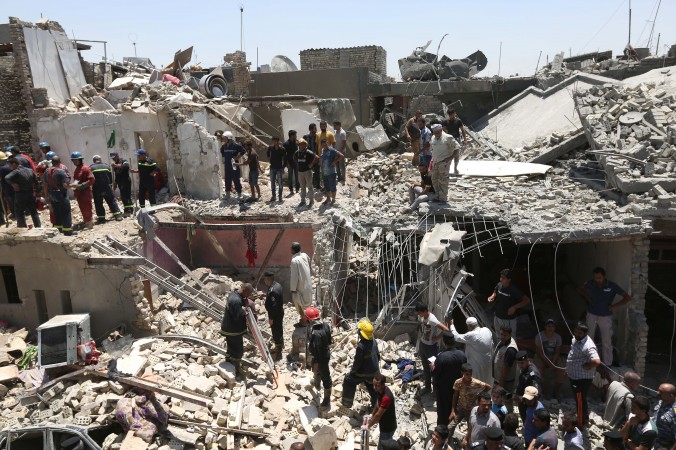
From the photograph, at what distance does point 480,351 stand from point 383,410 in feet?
5.58

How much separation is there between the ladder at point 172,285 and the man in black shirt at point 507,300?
484cm

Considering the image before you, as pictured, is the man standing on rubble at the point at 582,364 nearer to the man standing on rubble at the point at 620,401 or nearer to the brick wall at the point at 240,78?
the man standing on rubble at the point at 620,401

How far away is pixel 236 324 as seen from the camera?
330 inches

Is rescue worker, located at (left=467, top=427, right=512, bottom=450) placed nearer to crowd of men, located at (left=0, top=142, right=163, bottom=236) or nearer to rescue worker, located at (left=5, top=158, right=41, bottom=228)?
crowd of men, located at (left=0, top=142, right=163, bottom=236)

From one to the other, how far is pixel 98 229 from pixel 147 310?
282 centimetres

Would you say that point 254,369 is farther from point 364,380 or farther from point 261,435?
point 364,380

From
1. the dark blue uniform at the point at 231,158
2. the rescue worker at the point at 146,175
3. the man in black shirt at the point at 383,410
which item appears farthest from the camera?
the dark blue uniform at the point at 231,158

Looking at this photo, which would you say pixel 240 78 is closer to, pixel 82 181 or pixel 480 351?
pixel 82 181

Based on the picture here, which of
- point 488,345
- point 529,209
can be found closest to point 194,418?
point 488,345

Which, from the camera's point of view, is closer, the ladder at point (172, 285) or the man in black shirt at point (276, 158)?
the ladder at point (172, 285)

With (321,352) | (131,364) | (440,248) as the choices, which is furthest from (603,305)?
(131,364)

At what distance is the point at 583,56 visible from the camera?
2303 centimetres

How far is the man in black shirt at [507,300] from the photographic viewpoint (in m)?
8.35

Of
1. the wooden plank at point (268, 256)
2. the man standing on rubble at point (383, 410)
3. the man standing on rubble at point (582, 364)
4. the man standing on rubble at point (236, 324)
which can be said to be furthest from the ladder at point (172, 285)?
the man standing on rubble at point (582, 364)
